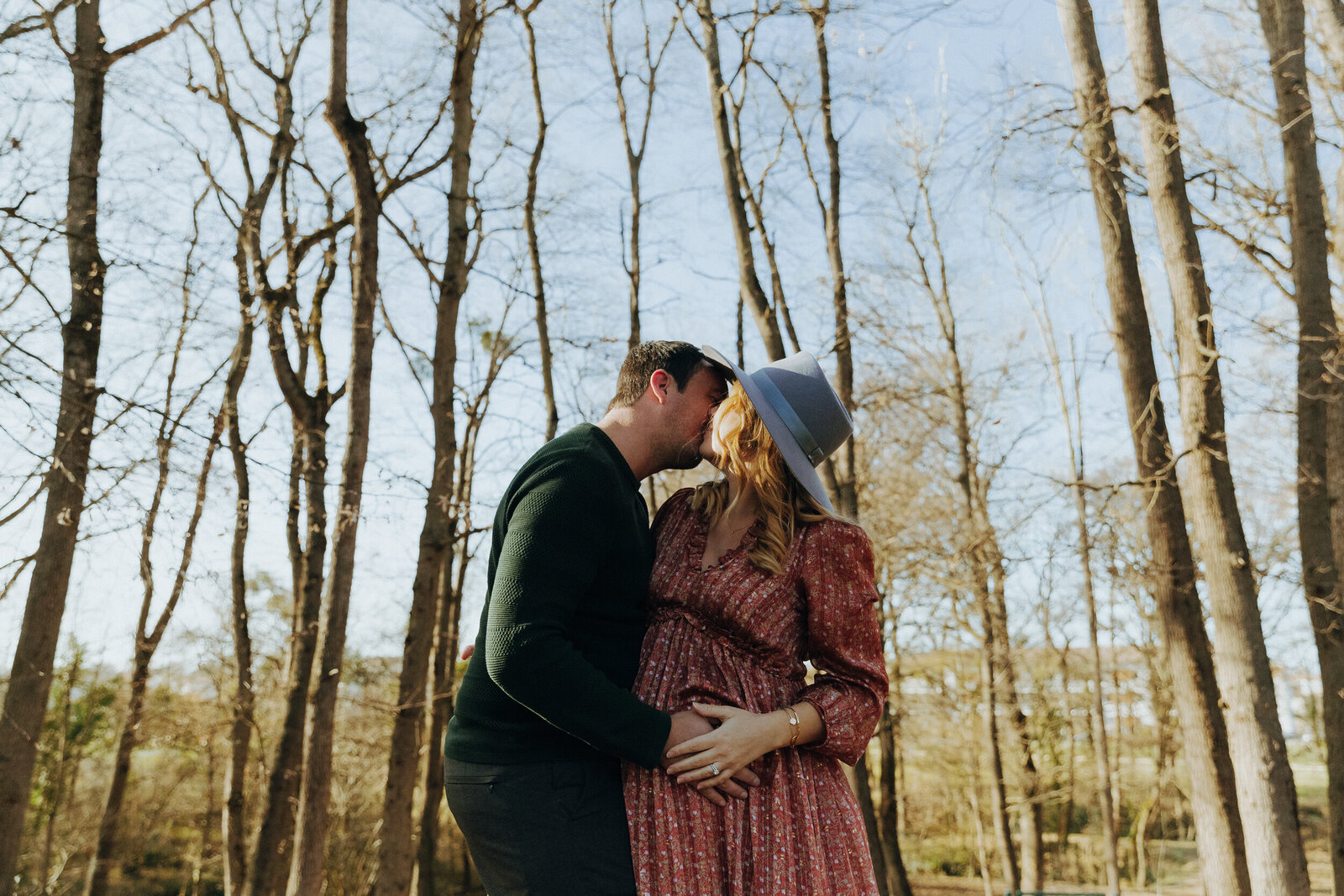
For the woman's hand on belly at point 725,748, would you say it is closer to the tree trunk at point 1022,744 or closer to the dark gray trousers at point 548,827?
the dark gray trousers at point 548,827

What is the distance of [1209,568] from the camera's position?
6.07 m

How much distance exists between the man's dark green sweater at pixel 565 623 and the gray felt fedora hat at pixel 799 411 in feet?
1.14

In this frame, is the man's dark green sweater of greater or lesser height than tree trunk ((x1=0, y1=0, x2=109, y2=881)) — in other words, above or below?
below

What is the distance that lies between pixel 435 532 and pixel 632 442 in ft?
18.6

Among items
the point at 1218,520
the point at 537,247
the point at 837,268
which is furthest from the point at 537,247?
the point at 1218,520

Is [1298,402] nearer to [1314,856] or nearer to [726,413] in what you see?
[726,413]

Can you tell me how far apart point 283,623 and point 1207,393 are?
542 inches

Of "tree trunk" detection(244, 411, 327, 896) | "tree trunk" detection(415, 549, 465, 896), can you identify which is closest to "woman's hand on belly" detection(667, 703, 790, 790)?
"tree trunk" detection(244, 411, 327, 896)

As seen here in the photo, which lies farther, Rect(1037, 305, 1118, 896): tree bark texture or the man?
Rect(1037, 305, 1118, 896): tree bark texture

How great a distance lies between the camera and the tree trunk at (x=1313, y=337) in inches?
298

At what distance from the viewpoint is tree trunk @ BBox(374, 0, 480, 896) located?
287 inches

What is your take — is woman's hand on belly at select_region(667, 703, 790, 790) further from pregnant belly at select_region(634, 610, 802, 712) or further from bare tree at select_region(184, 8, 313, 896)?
bare tree at select_region(184, 8, 313, 896)

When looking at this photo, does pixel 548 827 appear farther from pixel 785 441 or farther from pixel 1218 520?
pixel 1218 520

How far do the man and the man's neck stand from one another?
0.04 meters
